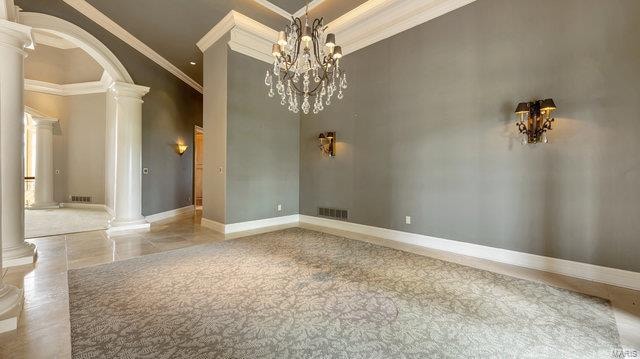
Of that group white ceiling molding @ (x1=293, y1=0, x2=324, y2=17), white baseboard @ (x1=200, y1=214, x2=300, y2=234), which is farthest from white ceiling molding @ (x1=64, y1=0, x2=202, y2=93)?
white baseboard @ (x1=200, y1=214, x2=300, y2=234)

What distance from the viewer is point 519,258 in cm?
336

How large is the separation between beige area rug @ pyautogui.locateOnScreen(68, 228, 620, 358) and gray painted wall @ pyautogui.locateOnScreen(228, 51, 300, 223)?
83.8 inches

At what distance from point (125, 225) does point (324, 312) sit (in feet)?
16.5

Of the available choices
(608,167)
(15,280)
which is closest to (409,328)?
(608,167)

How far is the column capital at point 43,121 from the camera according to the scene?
25.1ft

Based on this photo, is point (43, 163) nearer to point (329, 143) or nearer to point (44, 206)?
point (44, 206)

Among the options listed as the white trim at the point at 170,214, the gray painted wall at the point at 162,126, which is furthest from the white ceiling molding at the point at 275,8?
the white trim at the point at 170,214

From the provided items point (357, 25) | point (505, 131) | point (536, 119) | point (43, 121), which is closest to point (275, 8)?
point (357, 25)

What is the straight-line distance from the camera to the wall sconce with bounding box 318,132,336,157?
554 cm

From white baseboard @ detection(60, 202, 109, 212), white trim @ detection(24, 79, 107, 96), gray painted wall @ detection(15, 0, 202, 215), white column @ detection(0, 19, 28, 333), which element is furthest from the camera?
white baseboard @ detection(60, 202, 109, 212)

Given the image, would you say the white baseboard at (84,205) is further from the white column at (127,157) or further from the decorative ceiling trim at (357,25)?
the decorative ceiling trim at (357,25)

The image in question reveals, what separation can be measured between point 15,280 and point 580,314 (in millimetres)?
5763

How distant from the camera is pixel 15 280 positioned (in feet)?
9.02

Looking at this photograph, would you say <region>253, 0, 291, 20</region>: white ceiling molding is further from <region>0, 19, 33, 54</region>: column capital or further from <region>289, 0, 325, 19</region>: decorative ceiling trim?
<region>0, 19, 33, 54</region>: column capital
